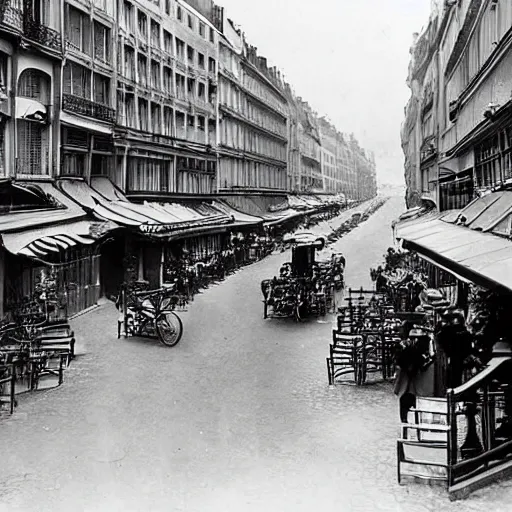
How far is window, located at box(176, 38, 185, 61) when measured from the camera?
39500 mm

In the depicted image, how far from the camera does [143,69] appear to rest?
34688mm

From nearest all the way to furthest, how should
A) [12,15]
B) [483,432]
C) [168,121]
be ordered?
[483,432] → [12,15] → [168,121]

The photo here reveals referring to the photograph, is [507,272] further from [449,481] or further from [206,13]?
[206,13]

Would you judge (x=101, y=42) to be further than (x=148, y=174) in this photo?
No

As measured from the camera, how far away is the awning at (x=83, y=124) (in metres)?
25.4

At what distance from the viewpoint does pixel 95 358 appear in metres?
17.2

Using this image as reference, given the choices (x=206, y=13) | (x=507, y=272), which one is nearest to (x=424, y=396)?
(x=507, y=272)

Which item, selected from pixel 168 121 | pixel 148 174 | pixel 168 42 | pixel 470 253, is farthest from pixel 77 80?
pixel 470 253

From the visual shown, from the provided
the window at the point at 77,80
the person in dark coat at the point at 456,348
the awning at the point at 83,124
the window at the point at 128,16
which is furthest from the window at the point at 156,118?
the person in dark coat at the point at 456,348

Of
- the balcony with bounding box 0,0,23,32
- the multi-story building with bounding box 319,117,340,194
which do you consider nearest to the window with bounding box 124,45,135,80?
the balcony with bounding box 0,0,23,32

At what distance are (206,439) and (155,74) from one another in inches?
1111

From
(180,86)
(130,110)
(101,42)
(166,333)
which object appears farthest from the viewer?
(180,86)

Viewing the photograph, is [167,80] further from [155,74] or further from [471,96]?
[471,96]

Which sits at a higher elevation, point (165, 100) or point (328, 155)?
point (328, 155)
